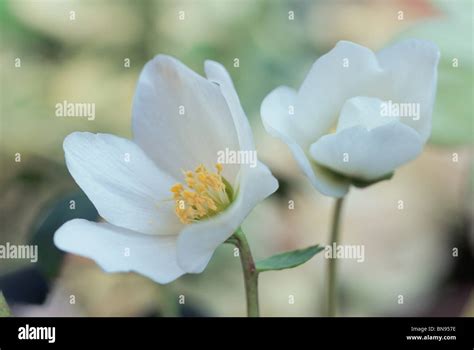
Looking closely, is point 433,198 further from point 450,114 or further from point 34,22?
point 34,22

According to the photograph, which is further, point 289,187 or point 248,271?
point 289,187

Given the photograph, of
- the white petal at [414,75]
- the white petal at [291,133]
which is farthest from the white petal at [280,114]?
the white petal at [414,75]

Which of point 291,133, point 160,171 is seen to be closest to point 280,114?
point 291,133

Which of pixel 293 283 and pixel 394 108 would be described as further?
pixel 293 283

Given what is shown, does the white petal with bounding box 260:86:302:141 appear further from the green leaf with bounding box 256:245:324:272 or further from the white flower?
the green leaf with bounding box 256:245:324:272

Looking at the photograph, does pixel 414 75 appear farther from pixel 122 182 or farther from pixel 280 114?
pixel 122 182
